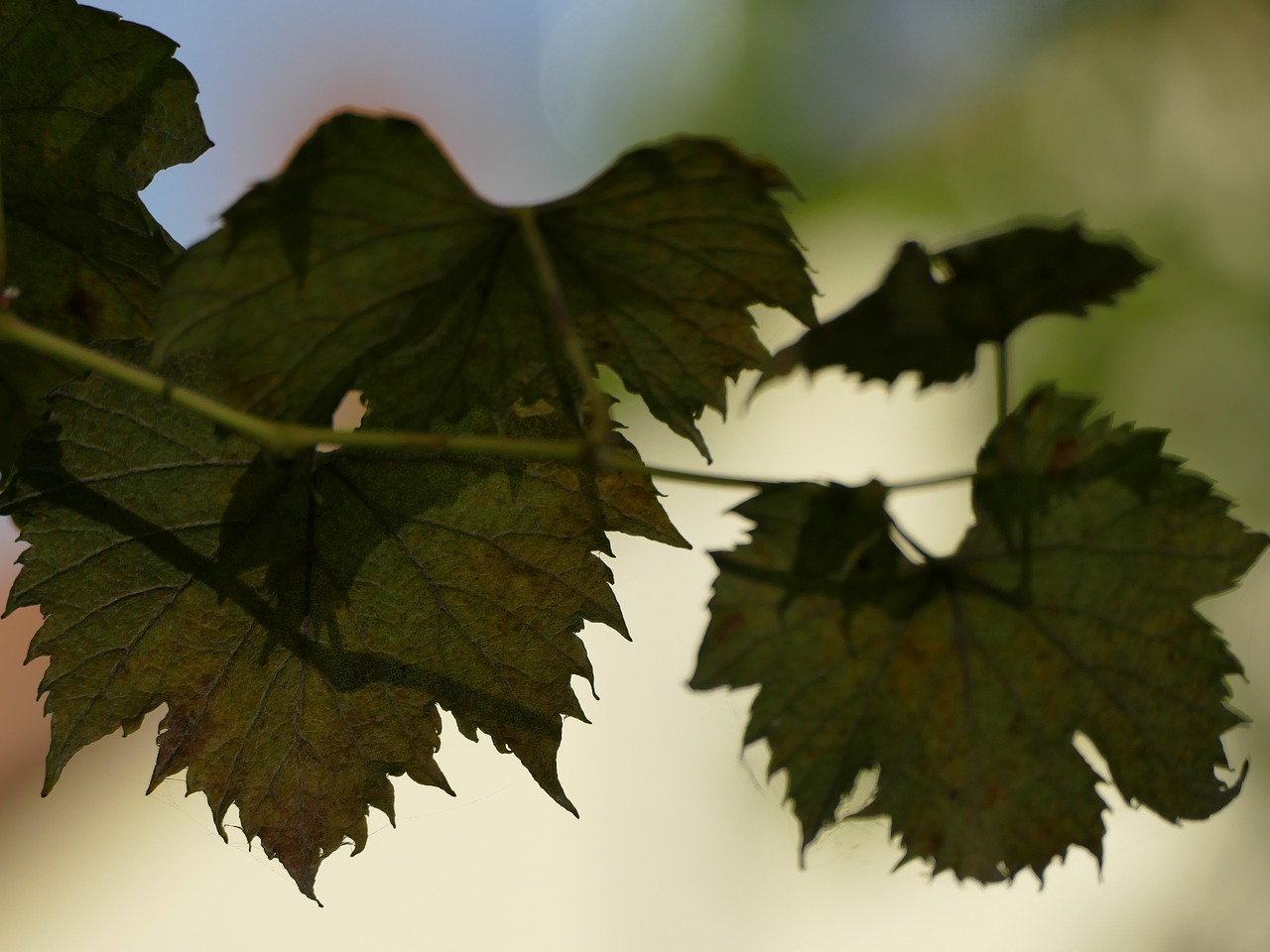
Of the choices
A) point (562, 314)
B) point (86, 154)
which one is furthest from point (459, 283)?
point (86, 154)

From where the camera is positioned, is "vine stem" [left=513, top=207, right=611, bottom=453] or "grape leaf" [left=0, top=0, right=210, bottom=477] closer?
"vine stem" [left=513, top=207, right=611, bottom=453]

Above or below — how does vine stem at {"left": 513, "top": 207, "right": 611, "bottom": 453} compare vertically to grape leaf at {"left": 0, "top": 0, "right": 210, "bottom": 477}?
below

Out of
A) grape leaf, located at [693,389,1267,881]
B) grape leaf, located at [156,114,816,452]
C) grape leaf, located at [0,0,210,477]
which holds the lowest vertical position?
grape leaf, located at [693,389,1267,881]

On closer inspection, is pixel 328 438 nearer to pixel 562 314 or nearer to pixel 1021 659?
pixel 562 314

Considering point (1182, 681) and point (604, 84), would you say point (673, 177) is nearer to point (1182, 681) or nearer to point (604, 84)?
point (1182, 681)

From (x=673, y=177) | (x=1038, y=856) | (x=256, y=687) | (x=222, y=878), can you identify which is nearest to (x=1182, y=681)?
(x=1038, y=856)

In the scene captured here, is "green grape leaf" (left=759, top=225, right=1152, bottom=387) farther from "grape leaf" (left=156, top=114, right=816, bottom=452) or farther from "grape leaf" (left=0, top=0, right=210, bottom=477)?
"grape leaf" (left=0, top=0, right=210, bottom=477)

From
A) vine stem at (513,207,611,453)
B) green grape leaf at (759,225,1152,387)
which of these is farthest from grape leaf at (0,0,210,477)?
green grape leaf at (759,225,1152,387)
